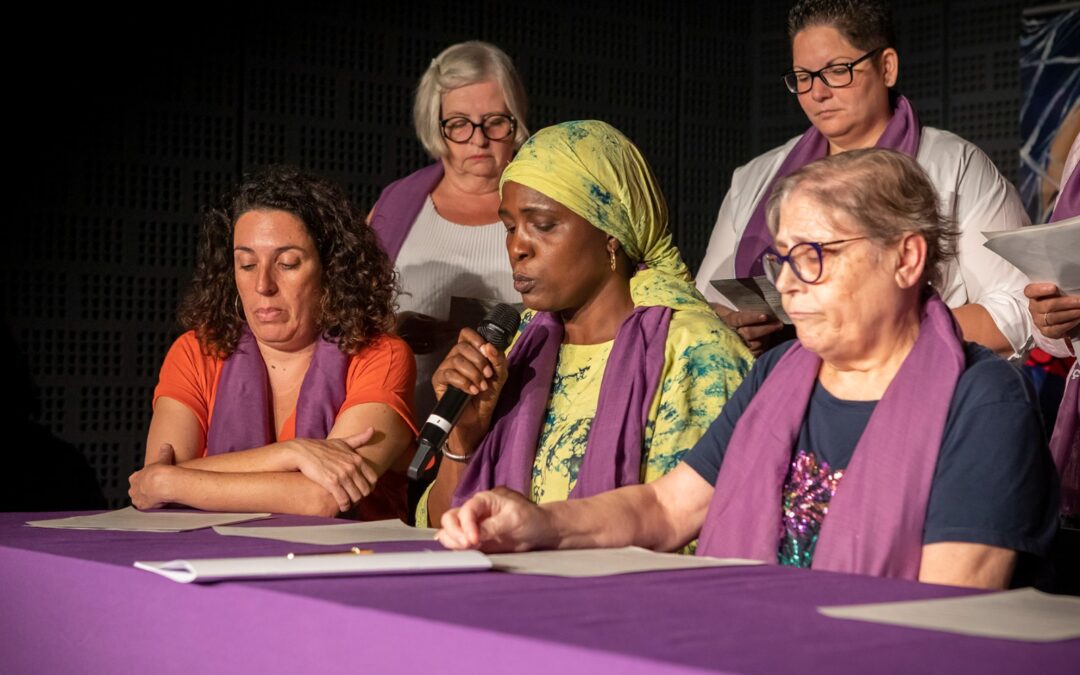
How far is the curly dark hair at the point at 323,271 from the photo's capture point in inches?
116

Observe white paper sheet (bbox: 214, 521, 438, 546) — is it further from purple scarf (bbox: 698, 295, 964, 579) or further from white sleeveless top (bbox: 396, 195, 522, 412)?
white sleeveless top (bbox: 396, 195, 522, 412)

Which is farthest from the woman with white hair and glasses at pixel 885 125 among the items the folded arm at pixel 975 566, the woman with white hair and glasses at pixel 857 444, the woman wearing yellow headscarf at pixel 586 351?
the folded arm at pixel 975 566

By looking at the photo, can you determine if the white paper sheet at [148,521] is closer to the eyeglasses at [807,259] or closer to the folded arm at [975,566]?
the eyeglasses at [807,259]

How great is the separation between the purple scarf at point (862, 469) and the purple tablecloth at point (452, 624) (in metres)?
0.26

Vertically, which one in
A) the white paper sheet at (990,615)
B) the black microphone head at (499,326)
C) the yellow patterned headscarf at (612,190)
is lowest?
the white paper sheet at (990,615)

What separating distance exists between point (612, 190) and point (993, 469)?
1.18m

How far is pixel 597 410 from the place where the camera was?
2.50 meters

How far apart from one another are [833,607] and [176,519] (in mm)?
1310

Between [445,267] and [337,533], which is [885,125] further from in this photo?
[337,533]

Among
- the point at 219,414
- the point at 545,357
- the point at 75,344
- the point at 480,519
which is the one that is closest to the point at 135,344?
the point at 75,344

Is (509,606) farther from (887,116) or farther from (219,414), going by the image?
(887,116)

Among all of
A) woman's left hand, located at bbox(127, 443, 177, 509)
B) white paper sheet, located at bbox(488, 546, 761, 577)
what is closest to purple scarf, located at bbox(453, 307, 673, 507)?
woman's left hand, located at bbox(127, 443, 177, 509)

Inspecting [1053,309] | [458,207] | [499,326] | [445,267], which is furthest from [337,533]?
[458,207]

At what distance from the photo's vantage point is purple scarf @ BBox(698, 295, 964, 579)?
1.70 metres
